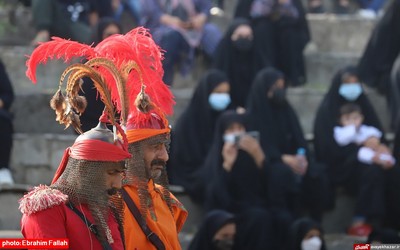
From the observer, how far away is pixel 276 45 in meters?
13.8

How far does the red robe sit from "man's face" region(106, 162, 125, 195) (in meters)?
0.15

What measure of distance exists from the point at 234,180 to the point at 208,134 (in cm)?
95

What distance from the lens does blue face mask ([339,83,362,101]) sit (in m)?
12.2

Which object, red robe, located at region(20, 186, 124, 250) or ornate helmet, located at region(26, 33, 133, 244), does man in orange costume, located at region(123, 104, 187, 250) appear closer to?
ornate helmet, located at region(26, 33, 133, 244)

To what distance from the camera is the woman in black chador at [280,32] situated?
1367 centimetres

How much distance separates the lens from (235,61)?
13102mm

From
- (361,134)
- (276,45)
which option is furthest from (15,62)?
(361,134)

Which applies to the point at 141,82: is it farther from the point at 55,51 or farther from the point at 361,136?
the point at 361,136

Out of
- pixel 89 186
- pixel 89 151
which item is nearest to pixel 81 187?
pixel 89 186

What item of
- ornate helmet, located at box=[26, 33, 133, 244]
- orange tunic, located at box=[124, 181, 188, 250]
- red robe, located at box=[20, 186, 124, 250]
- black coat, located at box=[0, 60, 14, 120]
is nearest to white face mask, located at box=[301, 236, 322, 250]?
black coat, located at box=[0, 60, 14, 120]

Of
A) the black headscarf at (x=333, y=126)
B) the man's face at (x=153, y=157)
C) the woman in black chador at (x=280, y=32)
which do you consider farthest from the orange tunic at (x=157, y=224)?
the woman in black chador at (x=280, y=32)

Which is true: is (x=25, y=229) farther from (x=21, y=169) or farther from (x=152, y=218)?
(x=21, y=169)

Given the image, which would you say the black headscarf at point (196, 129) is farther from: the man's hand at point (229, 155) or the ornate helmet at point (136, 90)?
the ornate helmet at point (136, 90)

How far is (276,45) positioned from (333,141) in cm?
218
